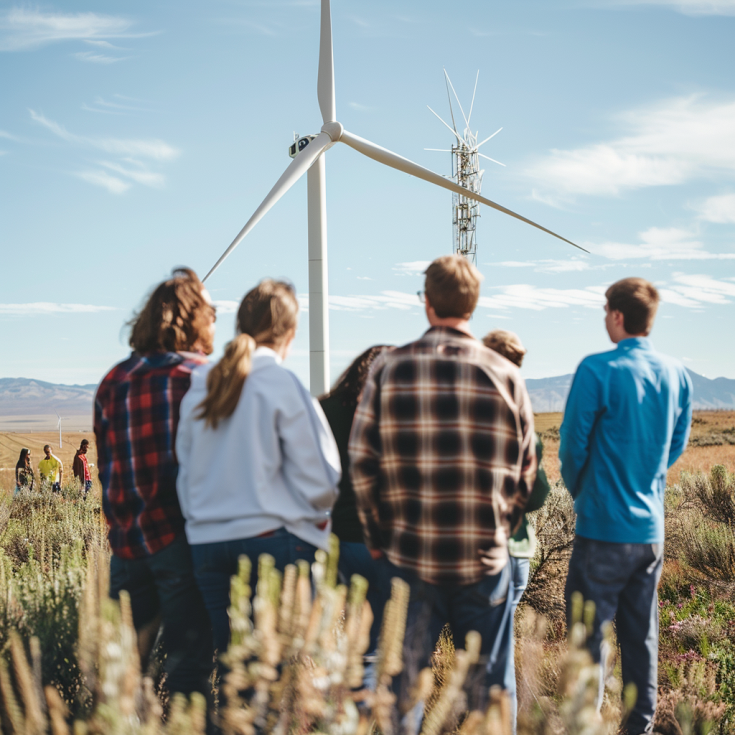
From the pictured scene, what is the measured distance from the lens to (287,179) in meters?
11.7

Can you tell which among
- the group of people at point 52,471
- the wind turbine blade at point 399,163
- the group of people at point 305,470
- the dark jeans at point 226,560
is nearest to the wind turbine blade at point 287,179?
the wind turbine blade at point 399,163

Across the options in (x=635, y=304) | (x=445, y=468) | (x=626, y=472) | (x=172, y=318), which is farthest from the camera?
(x=635, y=304)

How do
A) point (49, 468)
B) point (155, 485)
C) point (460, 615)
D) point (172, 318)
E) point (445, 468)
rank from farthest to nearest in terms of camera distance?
point (49, 468) < point (172, 318) < point (155, 485) < point (460, 615) < point (445, 468)

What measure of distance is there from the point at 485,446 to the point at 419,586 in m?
0.60

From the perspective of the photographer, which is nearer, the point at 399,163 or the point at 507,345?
→ the point at 507,345

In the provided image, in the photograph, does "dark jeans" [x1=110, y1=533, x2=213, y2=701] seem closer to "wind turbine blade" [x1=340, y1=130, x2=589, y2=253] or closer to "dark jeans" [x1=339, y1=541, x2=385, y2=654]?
"dark jeans" [x1=339, y1=541, x2=385, y2=654]

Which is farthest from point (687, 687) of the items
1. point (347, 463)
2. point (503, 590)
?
point (347, 463)

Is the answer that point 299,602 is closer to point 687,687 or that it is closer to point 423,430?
point 423,430

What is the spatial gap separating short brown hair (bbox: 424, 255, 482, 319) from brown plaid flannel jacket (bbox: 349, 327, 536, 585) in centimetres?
12

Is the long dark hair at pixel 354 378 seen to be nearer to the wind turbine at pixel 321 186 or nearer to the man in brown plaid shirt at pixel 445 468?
the man in brown plaid shirt at pixel 445 468

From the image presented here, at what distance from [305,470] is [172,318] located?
92 cm

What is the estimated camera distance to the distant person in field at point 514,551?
2.84 metres

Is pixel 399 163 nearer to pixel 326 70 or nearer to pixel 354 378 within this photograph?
pixel 326 70

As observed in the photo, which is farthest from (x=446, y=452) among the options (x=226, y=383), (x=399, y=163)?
(x=399, y=163)
